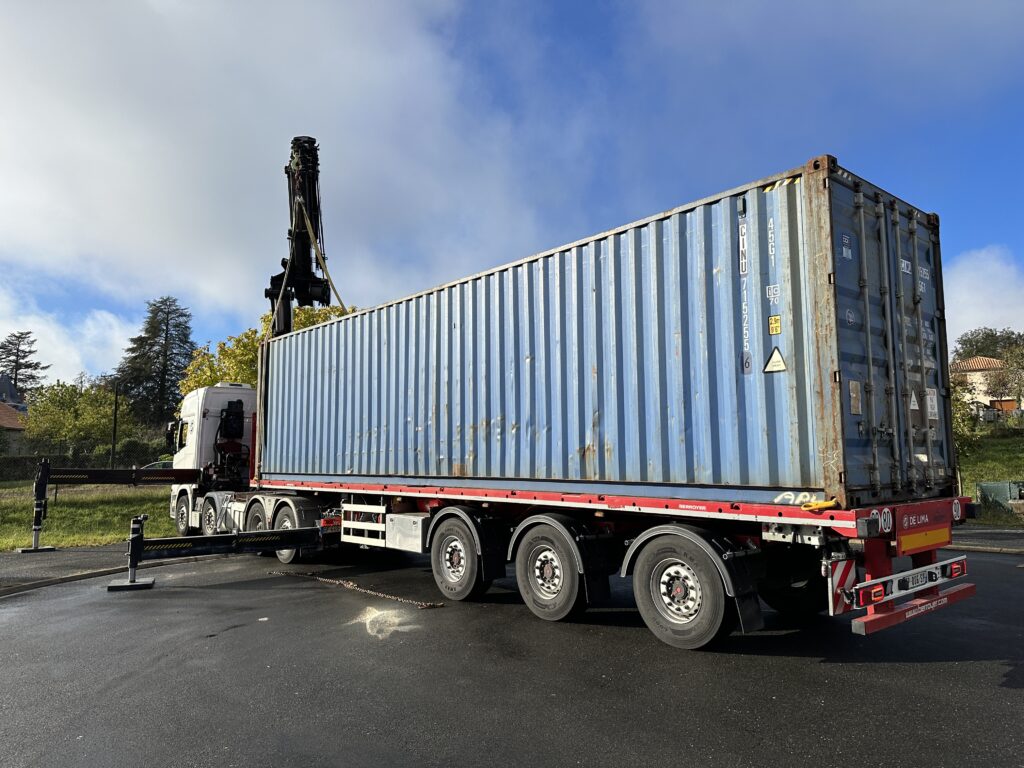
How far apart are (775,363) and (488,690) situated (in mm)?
3274

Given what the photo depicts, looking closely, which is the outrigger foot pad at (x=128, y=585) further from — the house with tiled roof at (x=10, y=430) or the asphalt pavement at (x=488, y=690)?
the house with tiled roof at (x=10, y=430)

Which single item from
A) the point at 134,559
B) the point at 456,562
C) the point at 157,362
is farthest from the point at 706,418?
the point at 157,362

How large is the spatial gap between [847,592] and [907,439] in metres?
1.48

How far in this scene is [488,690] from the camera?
15.4ft

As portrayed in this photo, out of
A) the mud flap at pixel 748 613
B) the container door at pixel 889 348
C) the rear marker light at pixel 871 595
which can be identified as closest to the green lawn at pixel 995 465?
the container door at pixel 889 348

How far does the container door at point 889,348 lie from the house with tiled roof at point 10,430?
56011 mm

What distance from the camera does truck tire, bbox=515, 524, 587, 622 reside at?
635cm

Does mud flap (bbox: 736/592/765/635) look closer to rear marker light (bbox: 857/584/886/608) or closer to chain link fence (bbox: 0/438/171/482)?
rear marker light (bbox: 857/584/886/608)

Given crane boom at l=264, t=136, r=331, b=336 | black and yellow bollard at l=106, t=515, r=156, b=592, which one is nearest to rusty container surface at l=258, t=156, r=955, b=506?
black and yellow bollard at l=106, t=515, r=156, b=592

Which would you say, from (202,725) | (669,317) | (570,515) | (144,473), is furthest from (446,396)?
(144,473)

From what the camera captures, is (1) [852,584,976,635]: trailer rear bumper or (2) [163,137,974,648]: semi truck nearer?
(1) [852,584,976,635]: trailer rear bumper

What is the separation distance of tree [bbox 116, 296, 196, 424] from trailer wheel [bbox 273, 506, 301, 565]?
212ft

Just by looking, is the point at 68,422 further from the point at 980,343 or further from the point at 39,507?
the point at 980,343

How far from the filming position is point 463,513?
7641 millimetres
